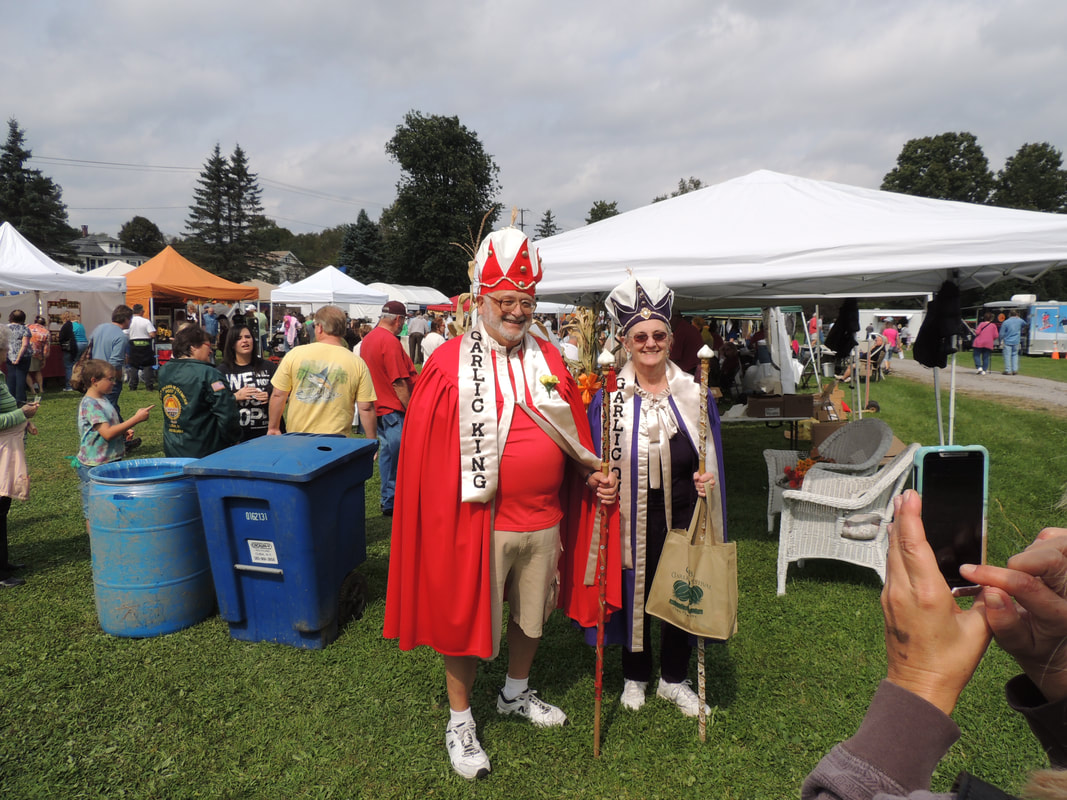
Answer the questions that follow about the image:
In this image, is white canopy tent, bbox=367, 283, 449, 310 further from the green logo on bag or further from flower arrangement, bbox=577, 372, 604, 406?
the green logo on bag

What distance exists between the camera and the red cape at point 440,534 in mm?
2455

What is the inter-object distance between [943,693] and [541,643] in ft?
10.6

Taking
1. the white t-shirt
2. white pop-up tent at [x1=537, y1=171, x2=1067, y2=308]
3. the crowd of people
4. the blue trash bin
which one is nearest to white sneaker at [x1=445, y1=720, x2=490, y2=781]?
the crowd of people

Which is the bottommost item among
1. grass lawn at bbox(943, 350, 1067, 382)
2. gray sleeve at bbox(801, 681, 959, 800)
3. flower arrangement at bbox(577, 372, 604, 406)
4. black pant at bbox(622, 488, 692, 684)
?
grass lawn at bbox(943, 350, 1067, 382)

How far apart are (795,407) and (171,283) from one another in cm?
1371

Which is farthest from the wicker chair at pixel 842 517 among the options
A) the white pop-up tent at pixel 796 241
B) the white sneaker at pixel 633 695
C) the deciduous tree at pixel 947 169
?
the deciduous tree at pixel 947 169

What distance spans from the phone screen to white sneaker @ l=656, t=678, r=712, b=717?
5.82 ft

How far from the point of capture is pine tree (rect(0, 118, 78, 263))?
149 ft

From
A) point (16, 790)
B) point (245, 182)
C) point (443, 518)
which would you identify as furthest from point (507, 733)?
point (245, 182)

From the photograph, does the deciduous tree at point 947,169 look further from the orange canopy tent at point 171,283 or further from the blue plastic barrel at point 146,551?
the blue plastic barrel at point 146,551

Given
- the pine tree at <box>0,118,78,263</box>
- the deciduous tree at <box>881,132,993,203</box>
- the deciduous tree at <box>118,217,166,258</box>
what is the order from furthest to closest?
the deciduous tree at <box>118,217,166,258</box>
the deciduous tree at <box>881,132,993,203</box>
the pine tree at <box>0,118,78,263</box>

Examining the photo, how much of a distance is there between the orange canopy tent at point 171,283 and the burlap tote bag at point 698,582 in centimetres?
1503

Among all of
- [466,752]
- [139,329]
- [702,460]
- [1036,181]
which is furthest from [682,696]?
[1036,181]

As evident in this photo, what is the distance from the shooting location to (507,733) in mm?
2928
